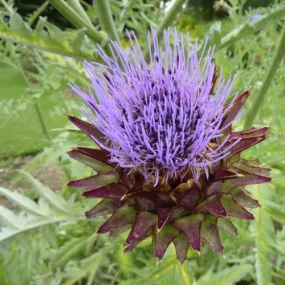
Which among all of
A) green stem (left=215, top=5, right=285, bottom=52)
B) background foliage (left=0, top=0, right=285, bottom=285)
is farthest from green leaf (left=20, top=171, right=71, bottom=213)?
green stem (left=215, top=5, right=285, bottom=52)

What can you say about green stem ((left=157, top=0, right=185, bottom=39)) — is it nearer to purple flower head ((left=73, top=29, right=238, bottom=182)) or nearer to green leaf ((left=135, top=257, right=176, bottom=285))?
purple flower head ((left=73, top=29, right=238, bottom=182))

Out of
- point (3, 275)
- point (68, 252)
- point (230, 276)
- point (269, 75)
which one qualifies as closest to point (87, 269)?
point (68, 252)

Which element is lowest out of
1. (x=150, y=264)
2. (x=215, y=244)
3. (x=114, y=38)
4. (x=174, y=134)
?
(x=150, y=264)

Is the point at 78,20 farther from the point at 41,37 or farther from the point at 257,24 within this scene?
the point at 257,24

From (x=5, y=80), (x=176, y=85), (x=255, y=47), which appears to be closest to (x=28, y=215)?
(x=176, y=85)

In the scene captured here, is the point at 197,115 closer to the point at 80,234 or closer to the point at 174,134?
the point at 174,134

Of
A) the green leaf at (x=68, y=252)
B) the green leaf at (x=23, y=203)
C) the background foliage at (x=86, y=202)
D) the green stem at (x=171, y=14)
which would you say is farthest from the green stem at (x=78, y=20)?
the green leaf at (x=68, y=252)
